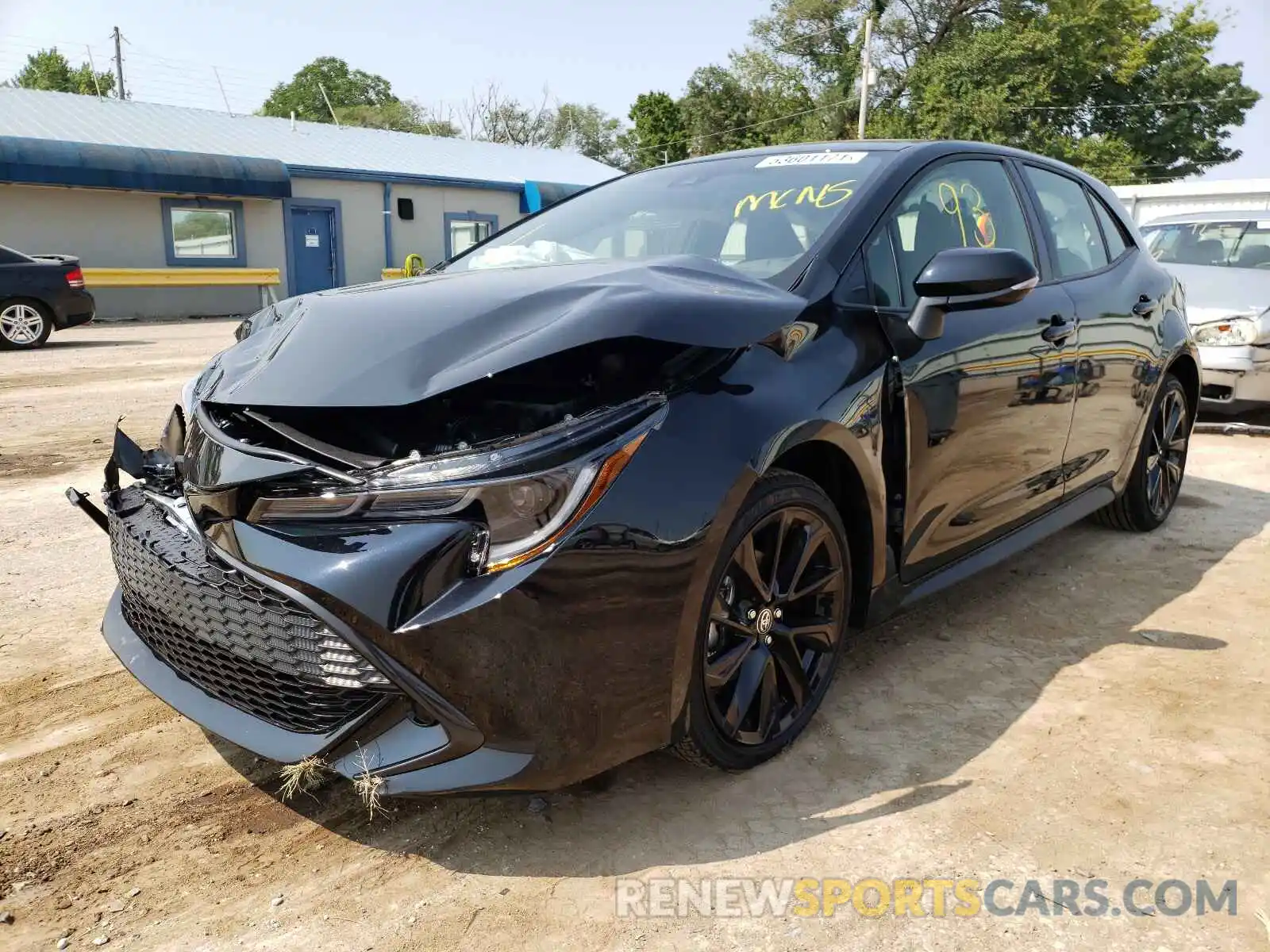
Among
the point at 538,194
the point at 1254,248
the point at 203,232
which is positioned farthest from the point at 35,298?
the point at 538,194

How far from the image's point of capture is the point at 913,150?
3.18 m

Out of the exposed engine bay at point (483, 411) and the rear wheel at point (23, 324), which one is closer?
the exposed engine bay at point (483, 411)

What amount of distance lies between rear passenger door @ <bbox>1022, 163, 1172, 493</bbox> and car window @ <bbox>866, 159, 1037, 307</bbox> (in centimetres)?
25

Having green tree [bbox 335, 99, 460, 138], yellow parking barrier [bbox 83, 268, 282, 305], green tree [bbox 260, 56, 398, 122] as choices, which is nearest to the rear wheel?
yellow parking barrier [bbox 83, 268, 282, 305]

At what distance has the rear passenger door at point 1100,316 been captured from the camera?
3736 millimetres

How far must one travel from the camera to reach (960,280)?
2.70m

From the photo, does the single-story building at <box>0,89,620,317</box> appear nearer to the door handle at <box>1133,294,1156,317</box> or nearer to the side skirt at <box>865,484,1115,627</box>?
the door handle at <box>1133,294,1156,317</box>

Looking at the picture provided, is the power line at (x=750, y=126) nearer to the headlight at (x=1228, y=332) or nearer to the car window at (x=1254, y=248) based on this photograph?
the car window at (x=1254, y=248)

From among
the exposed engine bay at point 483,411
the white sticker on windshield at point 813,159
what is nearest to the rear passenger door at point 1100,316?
the white sticker on windshield at point 813,159

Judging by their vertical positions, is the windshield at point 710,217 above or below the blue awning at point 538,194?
below

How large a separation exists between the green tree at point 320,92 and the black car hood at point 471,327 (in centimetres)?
7377

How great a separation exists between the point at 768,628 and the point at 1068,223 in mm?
2449

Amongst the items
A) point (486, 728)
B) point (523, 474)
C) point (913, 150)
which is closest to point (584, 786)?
point (486, 728)

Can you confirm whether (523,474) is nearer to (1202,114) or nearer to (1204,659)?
(1204,659)
